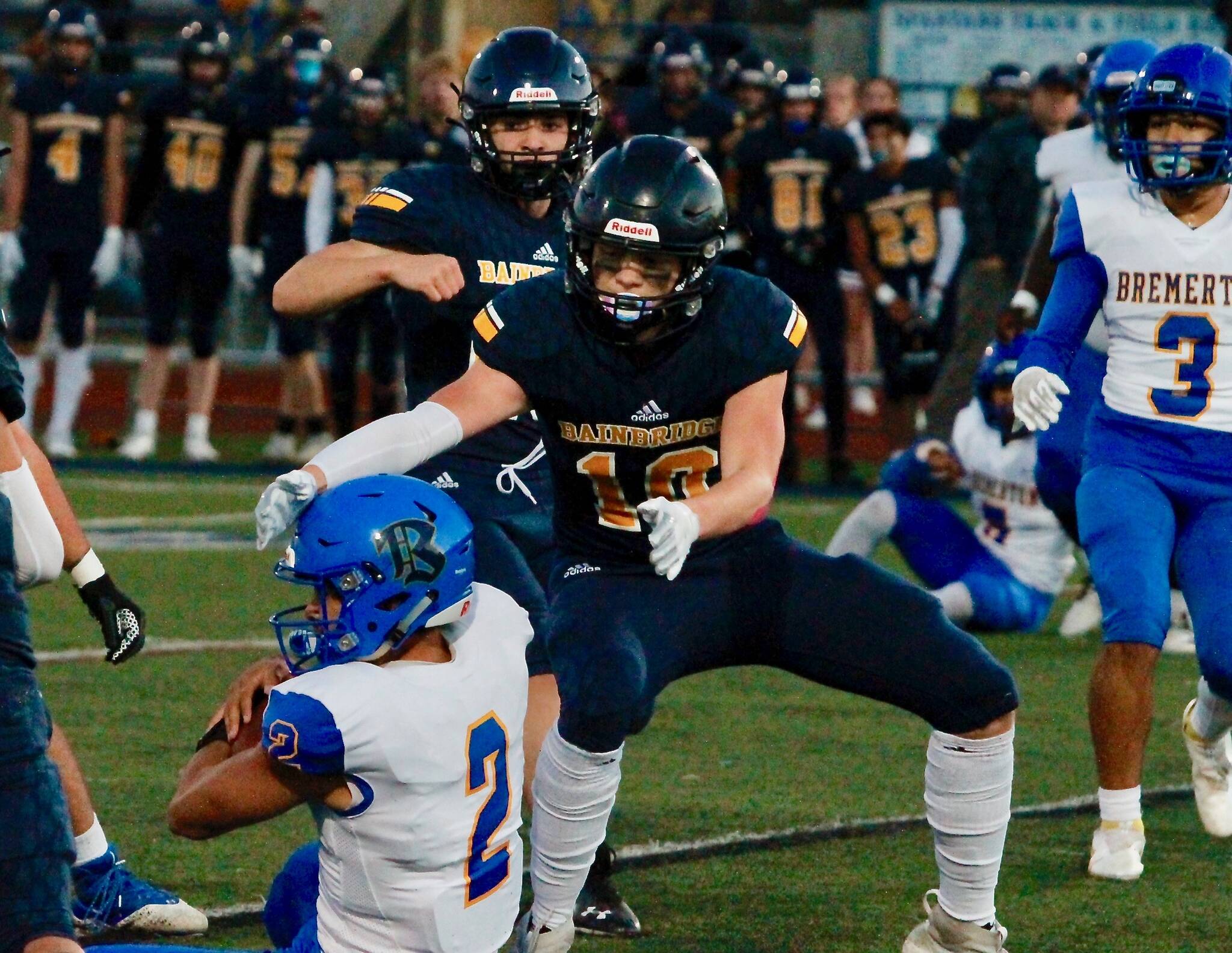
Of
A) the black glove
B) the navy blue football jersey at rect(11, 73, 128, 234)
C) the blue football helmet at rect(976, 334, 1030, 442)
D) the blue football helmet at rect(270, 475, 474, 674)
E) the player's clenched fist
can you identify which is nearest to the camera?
the blue football helmet at rect(270, 475, 474, 674)

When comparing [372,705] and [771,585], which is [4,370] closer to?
[372,705]

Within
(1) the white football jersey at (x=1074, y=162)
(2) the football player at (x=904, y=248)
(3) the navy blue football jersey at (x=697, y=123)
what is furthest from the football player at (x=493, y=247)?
(3) the navy blue football jersey at (x=697, y=123)

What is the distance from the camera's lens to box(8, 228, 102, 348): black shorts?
460 inches

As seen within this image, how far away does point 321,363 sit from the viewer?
16281mm

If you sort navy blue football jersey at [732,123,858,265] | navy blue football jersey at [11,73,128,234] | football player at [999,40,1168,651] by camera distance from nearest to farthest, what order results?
football player at [999,40,1168,651] < navy blue football jersey at [732,123,858,265] < navy blue football jersey at [11,73,128,234]

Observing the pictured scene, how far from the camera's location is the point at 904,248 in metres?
11.6

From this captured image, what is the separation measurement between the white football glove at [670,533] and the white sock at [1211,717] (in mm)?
2073

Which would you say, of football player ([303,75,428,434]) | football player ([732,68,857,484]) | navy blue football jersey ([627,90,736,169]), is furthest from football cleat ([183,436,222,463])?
football player ([732,68,857,484])

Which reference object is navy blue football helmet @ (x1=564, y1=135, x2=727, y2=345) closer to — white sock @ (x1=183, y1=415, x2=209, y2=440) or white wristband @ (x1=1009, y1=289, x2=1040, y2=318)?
white wristband @ (x1=1009, y1=289, x2=1040, y2=318)

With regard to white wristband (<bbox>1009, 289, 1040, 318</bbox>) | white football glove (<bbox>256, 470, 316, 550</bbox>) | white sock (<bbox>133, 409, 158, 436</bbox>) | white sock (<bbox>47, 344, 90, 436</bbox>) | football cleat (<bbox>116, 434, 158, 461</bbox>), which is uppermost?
white football glove (<bbox>256, 470, 316, 550</bbox>)

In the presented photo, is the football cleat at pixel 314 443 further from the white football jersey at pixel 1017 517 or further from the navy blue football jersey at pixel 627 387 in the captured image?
the navy blue football jersey at pixel 627 387

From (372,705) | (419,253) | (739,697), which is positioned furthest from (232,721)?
(739,697)

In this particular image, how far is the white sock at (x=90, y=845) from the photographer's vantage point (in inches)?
166

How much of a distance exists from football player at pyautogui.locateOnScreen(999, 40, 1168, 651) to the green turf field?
0.63 meters
